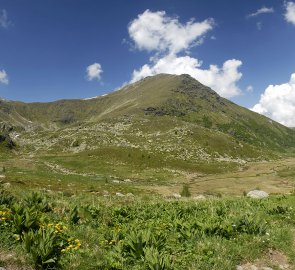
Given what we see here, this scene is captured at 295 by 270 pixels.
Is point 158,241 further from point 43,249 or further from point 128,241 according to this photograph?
point 43,249

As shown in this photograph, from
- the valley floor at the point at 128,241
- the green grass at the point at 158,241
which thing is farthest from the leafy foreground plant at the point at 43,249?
the green grass at the point at 158,241

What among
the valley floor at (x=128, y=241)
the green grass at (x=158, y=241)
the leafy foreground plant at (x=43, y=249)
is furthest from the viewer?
the green grass at (x=158, y=241)

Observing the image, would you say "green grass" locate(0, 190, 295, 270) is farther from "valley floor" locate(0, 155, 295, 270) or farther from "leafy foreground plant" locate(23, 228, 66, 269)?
"leafy foreground plant" locate(23, 228, 66, 269)

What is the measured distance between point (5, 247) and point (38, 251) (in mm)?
1328

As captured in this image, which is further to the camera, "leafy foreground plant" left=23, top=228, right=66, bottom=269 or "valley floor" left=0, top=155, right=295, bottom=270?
"valley floor" left=0, top=155, right=295, bottom=270

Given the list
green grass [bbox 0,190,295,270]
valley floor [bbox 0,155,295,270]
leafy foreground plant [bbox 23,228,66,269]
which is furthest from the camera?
green grass [bbox 0,190,295,270]

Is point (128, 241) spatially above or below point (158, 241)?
above

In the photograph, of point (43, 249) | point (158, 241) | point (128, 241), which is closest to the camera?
point (43, 249)

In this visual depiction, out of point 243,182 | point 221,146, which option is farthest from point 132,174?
point 221,146

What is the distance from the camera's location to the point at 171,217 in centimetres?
1584

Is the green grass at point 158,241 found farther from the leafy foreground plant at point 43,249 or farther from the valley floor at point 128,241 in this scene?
the leafy foreground plant at point 43,249

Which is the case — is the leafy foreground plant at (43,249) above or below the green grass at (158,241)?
above

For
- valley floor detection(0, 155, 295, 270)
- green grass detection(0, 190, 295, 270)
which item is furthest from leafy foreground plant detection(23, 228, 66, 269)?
green grass detection(0, 190, 295, 270)

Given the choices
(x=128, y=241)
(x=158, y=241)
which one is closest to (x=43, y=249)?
(x=128, y=241)
